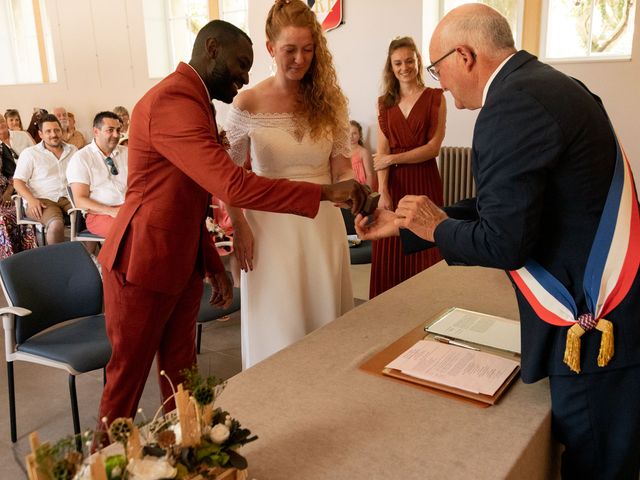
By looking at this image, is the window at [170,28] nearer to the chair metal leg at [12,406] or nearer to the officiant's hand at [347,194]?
the chair metal leg at [12,406]

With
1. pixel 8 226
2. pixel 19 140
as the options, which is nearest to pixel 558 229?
pixel 8 226

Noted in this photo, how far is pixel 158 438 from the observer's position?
0.98 metres

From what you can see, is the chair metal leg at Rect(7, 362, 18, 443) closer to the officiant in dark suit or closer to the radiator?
the officiant in dark suit

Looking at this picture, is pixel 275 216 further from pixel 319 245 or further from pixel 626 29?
pixel 626 29

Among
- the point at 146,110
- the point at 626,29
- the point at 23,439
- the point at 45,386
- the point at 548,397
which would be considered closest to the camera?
the point at 548,397

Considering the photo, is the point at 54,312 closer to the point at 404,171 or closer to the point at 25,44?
the point at 404,171

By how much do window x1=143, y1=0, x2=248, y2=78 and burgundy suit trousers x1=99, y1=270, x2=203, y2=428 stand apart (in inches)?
270

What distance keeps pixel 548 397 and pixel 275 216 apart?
1147 millimetres

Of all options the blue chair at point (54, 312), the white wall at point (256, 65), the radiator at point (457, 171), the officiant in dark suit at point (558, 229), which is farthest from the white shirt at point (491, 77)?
the radiator at point (457, 171)

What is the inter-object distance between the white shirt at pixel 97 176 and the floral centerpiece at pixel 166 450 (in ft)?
12.9

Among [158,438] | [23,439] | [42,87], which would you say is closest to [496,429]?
[158,438]

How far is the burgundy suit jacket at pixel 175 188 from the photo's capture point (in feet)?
5.59

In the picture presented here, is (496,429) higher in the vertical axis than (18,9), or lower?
lower

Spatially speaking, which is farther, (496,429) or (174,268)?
(174,268)
